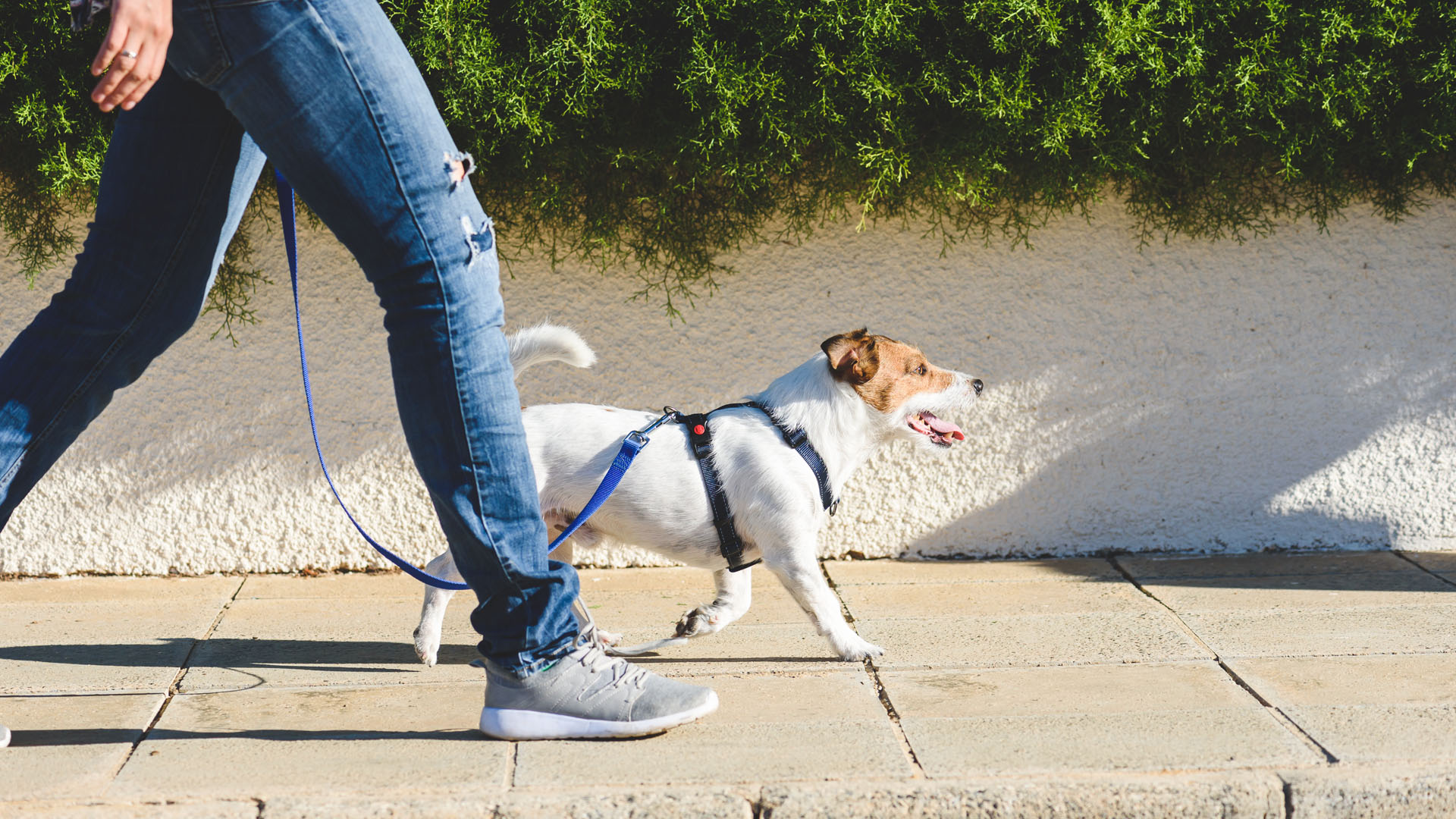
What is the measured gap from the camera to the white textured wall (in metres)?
4.17

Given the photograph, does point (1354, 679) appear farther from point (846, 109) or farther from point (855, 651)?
point (846, 109)

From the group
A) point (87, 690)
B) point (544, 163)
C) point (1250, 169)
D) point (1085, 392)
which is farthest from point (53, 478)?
point (1250, 169)

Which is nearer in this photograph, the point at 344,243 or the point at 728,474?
the point at 344,243

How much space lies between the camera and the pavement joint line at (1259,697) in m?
2.47

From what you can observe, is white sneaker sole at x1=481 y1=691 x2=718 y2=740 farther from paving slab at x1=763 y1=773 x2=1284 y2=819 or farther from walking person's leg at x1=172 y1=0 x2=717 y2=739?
paving slab at x1=763 y1=773 x2=1284 y2=819

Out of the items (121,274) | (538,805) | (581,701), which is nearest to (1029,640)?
(581,701)

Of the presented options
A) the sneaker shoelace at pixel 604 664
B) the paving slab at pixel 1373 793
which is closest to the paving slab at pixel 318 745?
the sneaker shoelace at pixel 604 664

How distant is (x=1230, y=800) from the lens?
2277mm

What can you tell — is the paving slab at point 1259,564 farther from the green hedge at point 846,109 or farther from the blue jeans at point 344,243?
the blue jeans at point 344,243

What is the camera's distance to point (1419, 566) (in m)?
4.21

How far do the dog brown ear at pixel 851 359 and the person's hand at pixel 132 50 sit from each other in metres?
1.94

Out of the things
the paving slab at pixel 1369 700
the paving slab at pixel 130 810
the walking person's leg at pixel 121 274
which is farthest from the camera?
the paving slab at pixel 1369 700

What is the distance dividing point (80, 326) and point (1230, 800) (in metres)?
2.47

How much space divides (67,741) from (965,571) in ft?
9.59
